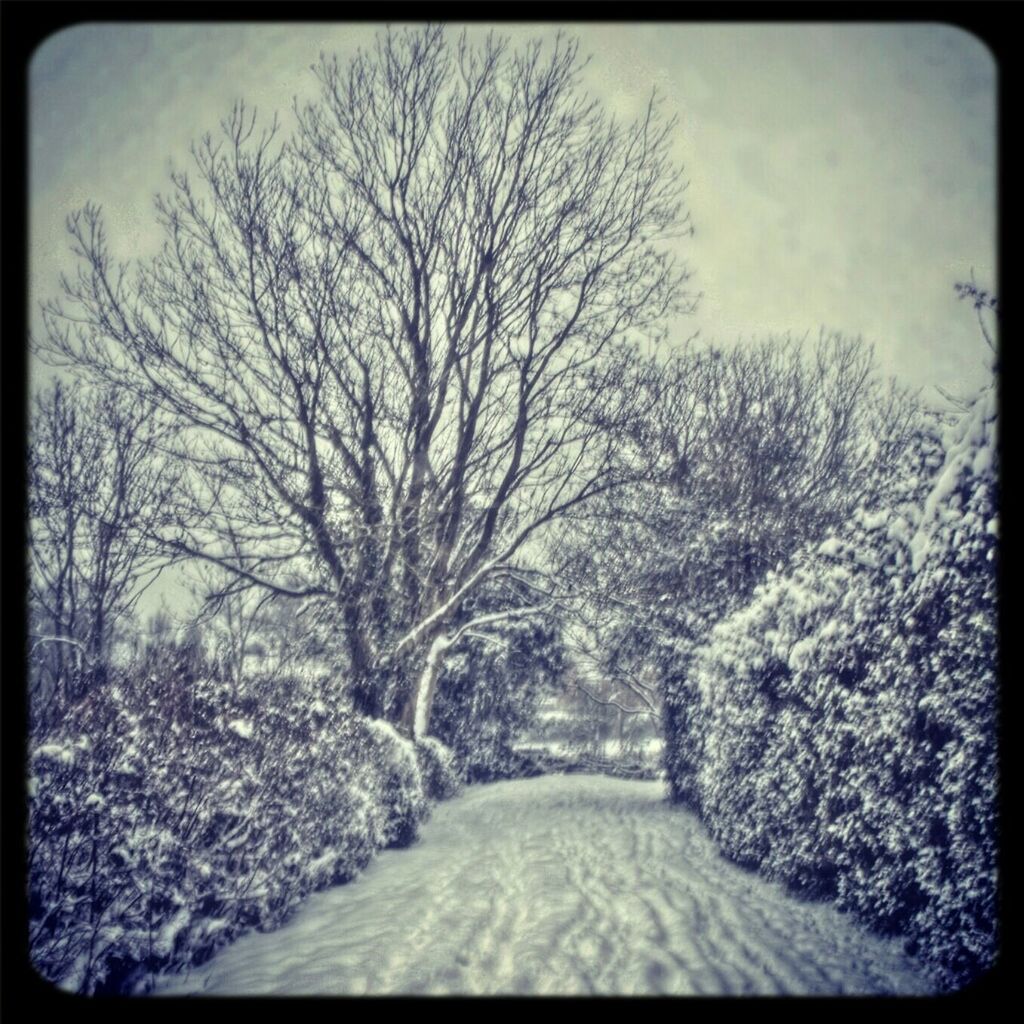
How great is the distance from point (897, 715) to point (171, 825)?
3.89 m

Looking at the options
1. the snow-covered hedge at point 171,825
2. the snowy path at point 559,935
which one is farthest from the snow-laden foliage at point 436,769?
the snow-covered hedge at point 171,825

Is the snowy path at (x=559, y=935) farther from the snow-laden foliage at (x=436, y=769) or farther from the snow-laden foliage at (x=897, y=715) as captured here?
the snow-laden foliage at (x=436, y=769)

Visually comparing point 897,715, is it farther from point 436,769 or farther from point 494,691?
point 494,691

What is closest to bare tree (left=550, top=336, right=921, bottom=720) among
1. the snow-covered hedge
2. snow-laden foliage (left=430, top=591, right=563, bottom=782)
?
snow-laden foliage (left=430, top=591, right=563, bottom=782)

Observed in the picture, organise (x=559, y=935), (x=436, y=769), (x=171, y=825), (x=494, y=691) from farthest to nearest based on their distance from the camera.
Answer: (x=494, y=691) → (x=436, y=769) → (x=559, y=935) → (x=171, y=825)

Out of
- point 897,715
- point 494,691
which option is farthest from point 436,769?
point 897,715

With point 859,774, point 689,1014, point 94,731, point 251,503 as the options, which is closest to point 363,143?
point 251,503

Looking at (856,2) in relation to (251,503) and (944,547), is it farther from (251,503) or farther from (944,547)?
(251,503)

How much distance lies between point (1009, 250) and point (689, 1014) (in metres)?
3.40

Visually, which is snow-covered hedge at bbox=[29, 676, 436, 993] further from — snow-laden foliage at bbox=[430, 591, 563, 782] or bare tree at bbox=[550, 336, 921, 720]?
snow-laden foliage at bbox=[430, 591, 563, 782]

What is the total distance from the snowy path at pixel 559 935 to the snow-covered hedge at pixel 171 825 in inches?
9.3

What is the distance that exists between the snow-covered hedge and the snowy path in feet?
0.77

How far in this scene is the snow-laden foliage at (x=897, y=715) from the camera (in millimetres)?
2729

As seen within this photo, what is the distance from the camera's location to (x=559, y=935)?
11.9 feet
